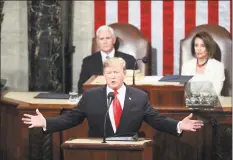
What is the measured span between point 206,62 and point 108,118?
2220 millimetres

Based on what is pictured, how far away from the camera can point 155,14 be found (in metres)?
9.19

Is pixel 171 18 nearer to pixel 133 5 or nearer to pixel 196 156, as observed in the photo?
pixel 133 5

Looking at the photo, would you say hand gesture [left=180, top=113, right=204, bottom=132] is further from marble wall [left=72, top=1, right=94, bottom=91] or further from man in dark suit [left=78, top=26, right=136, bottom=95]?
marble wall [left=72, top=1, right=94, bottom=91]

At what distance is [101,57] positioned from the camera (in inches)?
329

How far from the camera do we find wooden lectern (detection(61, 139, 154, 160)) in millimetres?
→ 5430

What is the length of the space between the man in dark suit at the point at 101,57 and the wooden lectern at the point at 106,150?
277cm

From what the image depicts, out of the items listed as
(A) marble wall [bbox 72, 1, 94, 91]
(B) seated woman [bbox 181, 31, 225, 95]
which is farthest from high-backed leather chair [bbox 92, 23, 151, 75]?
(B) seated woman [bbox 181, 31, 225, 95]

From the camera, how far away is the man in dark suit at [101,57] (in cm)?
818

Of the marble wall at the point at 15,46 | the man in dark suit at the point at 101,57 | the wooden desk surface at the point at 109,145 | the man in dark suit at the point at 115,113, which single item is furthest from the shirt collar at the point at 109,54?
the wooden desk surface at the point at 109,145

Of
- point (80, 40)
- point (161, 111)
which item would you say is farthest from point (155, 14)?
point (161, 111)

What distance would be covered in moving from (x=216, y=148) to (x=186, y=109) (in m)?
0.46

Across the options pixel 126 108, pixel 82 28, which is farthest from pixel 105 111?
pixel 82 28

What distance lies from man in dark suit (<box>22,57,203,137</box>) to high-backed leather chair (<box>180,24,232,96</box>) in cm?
242

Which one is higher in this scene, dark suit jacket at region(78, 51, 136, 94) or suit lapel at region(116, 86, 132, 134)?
dark suit jacket at region(78, 51, 136, 94)
